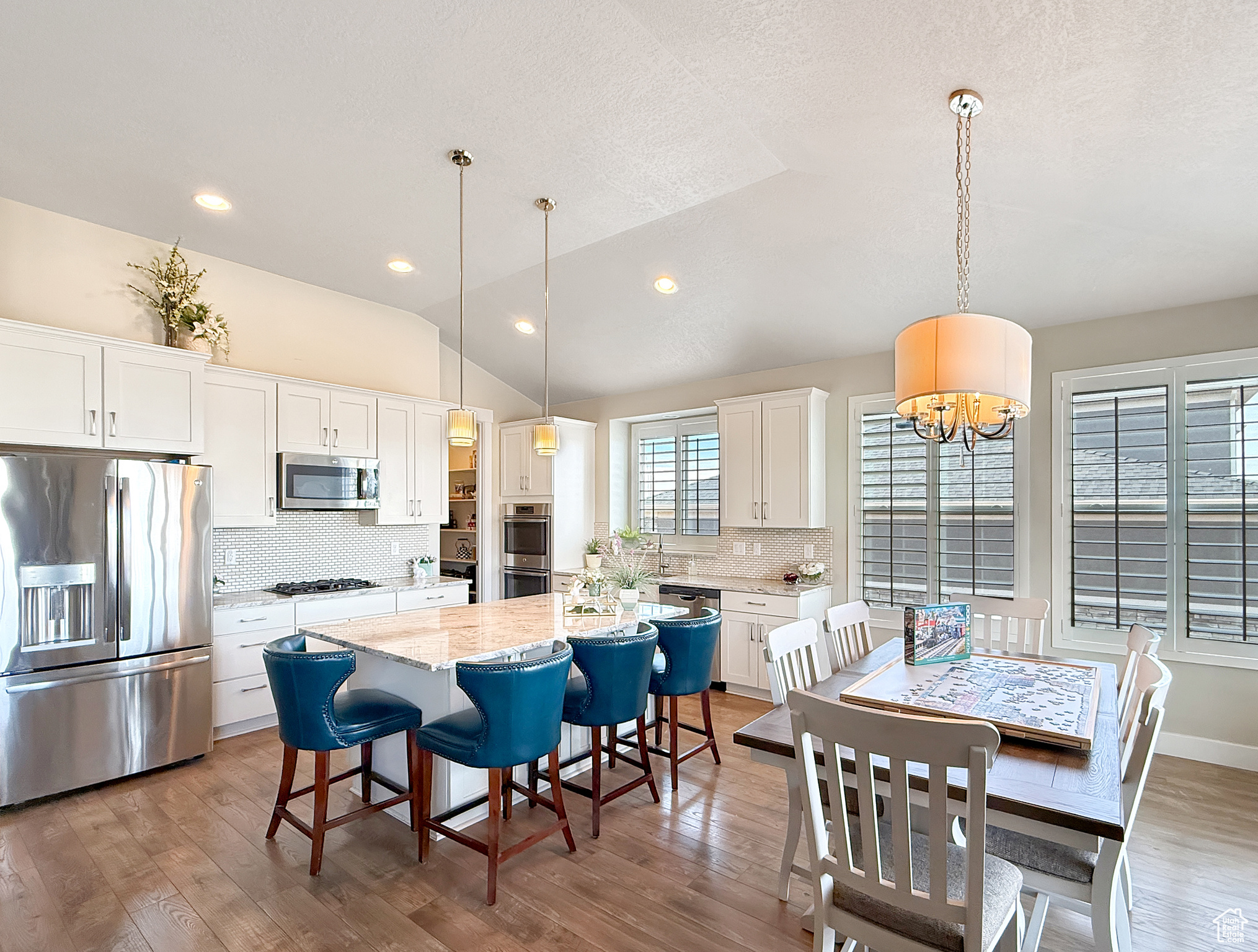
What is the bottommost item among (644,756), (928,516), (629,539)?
(644,756)

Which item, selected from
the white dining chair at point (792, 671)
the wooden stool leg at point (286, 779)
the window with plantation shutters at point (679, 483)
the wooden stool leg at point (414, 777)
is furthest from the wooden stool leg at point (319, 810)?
the window with plantation shutters at point (679, 483)

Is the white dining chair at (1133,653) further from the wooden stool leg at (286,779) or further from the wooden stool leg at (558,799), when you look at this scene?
→ the wooden stool leg at (286,779)

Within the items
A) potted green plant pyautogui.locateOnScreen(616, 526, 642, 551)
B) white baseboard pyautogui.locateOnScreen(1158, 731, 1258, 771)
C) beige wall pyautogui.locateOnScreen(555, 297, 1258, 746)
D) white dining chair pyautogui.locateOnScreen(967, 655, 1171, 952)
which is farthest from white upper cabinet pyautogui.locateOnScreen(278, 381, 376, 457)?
white baseboard pyautogui.locateOnScreen(1158, 731, 1258, 771)

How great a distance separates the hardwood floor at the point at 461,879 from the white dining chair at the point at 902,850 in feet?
2.40

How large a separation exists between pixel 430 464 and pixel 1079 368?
4849 mm

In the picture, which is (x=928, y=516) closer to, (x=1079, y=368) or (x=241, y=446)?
(x=1079, y=368)

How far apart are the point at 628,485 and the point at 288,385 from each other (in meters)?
3.31

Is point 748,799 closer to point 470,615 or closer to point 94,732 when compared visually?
point 470,615

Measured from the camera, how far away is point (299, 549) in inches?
195

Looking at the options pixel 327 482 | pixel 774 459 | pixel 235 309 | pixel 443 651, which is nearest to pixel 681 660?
pixel 443 651

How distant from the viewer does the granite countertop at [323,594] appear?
13.7ft

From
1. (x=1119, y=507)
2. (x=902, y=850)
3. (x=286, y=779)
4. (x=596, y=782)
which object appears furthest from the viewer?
(x=1119, y=507)

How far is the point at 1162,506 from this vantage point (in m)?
3.84

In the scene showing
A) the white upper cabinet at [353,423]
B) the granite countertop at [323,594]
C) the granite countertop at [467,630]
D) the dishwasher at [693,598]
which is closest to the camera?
the granite countertop at [467,630]
